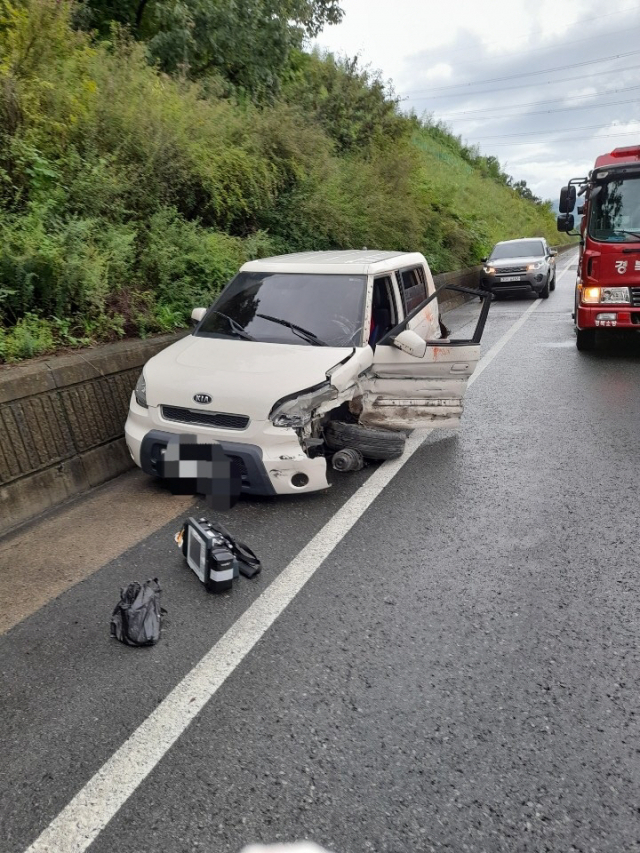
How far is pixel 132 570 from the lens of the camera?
14.2ft

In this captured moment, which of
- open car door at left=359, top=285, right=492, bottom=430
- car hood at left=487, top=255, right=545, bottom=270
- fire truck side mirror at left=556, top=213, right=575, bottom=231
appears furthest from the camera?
car hood at left=487, top=255, right=545, bottom=270

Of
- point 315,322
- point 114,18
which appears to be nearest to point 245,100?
point 114,18

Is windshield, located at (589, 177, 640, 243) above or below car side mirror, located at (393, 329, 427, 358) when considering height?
above

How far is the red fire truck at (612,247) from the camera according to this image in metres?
10.2

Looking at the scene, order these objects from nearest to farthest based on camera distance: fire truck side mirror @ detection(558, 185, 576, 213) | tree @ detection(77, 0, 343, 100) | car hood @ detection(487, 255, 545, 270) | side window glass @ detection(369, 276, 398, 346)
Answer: side window glass @ detection(369, 276, 398, 346), fire truck side mirror @ detection(558, 185, 576, 213), tree @ detection(77, 0, 343, 100), car hood @ detection(487, 255, 545, 270)

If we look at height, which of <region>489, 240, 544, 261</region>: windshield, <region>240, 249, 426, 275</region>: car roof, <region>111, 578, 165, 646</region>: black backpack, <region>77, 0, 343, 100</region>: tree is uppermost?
<region>77, 0, 343, 100</region>: tree

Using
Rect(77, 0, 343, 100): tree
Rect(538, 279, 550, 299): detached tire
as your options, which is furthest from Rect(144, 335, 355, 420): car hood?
Rect(538, 279, 550, 299): detached tire

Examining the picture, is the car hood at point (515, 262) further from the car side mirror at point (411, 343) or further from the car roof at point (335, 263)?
the car side mirror at point (411, 343)

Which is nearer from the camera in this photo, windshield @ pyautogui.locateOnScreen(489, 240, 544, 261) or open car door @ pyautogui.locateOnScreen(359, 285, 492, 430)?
open car door @ pyautogui.locateOnScreen(359, 285, 492, 430)

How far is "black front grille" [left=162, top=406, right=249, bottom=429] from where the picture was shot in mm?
5223

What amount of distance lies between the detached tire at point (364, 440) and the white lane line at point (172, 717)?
3.68ft

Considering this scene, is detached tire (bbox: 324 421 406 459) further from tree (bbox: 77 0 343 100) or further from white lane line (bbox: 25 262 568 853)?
tree (bbox: 77 0 343 100)

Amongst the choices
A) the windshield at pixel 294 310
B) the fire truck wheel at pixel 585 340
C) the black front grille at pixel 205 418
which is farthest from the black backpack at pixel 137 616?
the fire truck wheel at pixel 585 340

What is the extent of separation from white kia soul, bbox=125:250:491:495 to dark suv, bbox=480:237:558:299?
44.6ft
